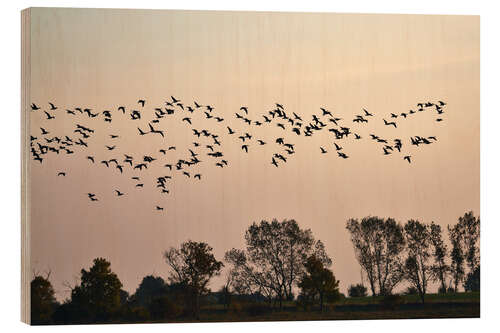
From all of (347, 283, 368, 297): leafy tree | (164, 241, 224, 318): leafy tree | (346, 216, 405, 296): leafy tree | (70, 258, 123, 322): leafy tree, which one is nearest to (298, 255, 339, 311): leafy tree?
(347, 283, 368, 297): leafy tree

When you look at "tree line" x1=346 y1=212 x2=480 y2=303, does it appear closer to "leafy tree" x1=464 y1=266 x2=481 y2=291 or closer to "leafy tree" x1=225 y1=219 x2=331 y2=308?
"leafy tree" x1=464 y1=266 x2=481 y2=291

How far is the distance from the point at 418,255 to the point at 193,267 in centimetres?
263

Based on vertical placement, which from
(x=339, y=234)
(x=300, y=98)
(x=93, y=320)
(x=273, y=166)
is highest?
(x=300, y=98)

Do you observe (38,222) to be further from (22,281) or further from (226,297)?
(226,297)

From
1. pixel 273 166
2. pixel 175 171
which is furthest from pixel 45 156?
pixel 273 166

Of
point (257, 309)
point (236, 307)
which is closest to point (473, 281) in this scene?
point (257, 309)

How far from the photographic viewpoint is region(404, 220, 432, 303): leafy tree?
39.9 feet

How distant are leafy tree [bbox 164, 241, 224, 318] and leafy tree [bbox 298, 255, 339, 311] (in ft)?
3.27

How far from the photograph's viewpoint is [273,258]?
12.1m

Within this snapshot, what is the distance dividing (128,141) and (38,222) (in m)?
1.35

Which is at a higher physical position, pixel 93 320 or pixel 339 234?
pixel 339 234

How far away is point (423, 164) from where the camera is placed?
12.2 meters

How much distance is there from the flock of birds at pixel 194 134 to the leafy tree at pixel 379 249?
0.81 m

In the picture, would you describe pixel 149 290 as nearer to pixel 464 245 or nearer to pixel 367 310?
pixel 367 310
